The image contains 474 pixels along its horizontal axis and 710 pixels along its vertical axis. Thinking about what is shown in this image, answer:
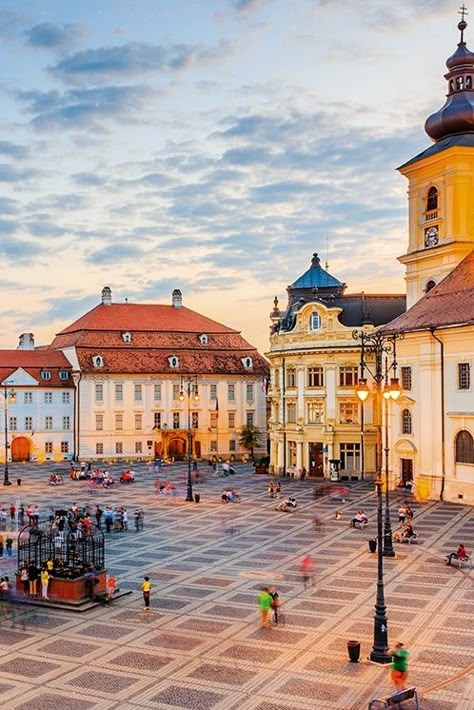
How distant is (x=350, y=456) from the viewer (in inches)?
2453

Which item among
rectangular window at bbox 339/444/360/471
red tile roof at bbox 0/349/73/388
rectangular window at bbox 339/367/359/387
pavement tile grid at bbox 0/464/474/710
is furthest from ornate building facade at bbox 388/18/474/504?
red tile roof at bbox 0/349/73/388

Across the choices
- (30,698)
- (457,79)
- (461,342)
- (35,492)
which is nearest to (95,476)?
(35,492)

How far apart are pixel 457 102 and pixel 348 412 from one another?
2400cm

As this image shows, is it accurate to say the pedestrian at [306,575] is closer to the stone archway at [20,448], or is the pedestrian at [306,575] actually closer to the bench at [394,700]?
the bench at [394,700]

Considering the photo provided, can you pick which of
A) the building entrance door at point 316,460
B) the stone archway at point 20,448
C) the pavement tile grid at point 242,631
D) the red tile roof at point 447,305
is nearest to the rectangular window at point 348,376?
the building entrance door at point 316,460

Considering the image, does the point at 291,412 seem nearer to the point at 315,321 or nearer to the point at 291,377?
the point at 291,377

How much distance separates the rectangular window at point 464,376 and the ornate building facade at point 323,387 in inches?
505

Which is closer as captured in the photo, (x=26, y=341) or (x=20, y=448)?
(x=20, y=448)

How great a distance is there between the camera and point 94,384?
263ft

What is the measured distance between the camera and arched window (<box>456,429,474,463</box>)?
47.9 metres

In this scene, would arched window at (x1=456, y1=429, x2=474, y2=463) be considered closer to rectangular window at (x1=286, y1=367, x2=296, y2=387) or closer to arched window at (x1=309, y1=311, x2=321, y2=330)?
arched window at (x1=309, y1=311, x2=321, y2=330)

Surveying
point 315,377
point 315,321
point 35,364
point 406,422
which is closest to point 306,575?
point 406,422

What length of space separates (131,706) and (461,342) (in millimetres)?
35705

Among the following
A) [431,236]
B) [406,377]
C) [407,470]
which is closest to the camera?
[406,377]
